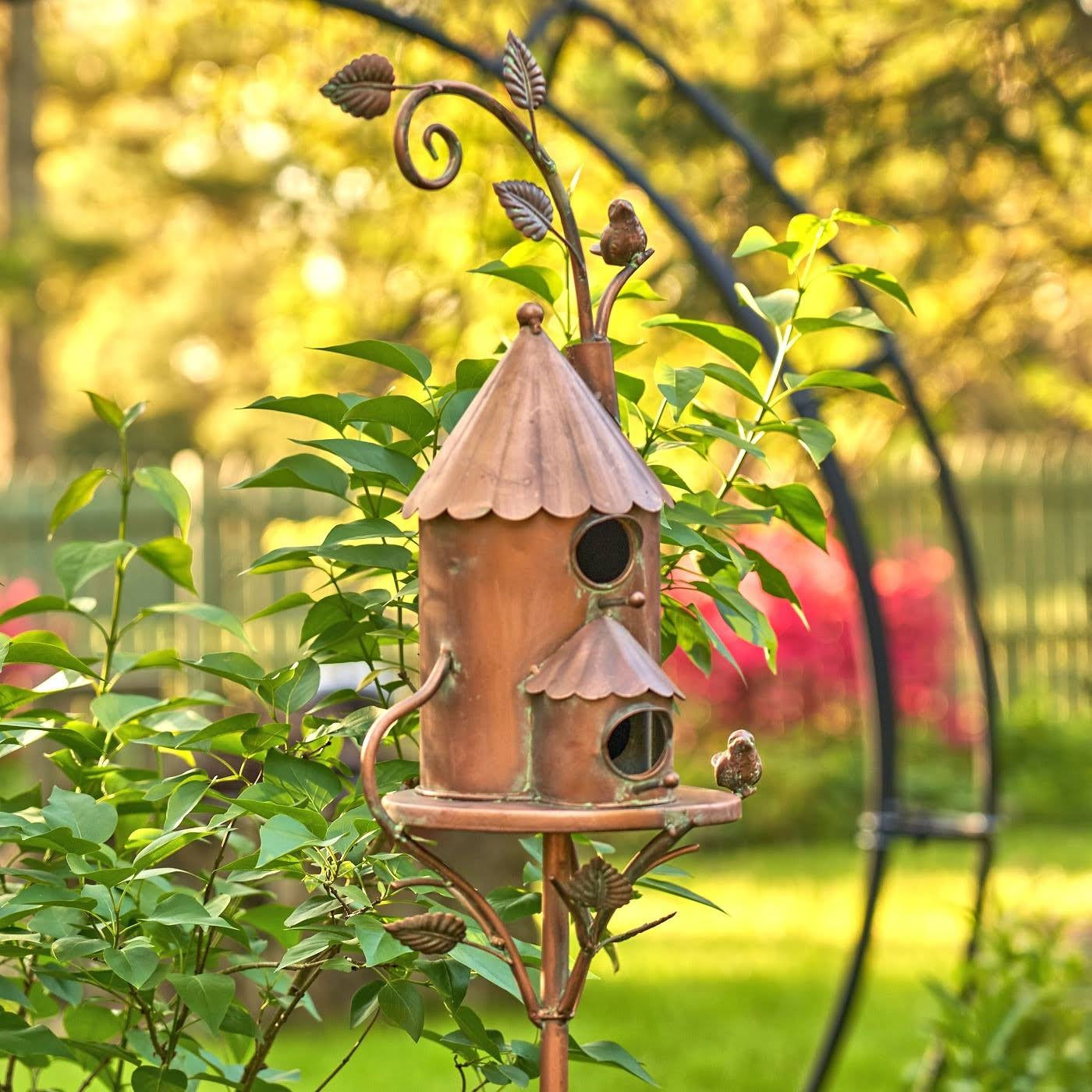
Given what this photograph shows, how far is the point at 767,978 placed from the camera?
5469mm

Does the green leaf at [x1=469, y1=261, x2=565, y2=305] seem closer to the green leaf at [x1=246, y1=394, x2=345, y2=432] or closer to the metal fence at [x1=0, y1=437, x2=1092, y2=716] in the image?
the green leaf at [x1=246, y1=394, x2=345, y2=432]

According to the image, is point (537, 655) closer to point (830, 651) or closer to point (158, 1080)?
point (158, 1080)

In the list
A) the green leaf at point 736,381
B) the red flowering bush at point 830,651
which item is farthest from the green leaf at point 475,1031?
the red flowering bush at point 830,651

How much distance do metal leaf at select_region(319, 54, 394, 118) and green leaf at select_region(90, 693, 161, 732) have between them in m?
0.67

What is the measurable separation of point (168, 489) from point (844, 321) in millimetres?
771

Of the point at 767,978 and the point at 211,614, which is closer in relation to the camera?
the point at 211,614

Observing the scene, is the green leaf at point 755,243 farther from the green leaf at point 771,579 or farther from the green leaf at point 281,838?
the green leaf at point 281,838

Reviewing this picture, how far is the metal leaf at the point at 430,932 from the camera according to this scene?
4.36ft

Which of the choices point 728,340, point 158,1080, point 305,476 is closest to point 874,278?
point 728,340

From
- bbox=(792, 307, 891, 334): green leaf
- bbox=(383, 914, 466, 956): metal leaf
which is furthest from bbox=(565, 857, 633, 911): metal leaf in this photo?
bbox=(792, 307, 891, 334): green leaf

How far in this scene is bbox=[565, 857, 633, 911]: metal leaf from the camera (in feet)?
4.35

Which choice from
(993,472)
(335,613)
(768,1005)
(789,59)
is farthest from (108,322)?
(335,613)

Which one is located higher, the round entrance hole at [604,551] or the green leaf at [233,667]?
the round entrance hole at [604,551]

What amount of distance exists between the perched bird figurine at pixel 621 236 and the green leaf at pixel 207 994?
782mm
